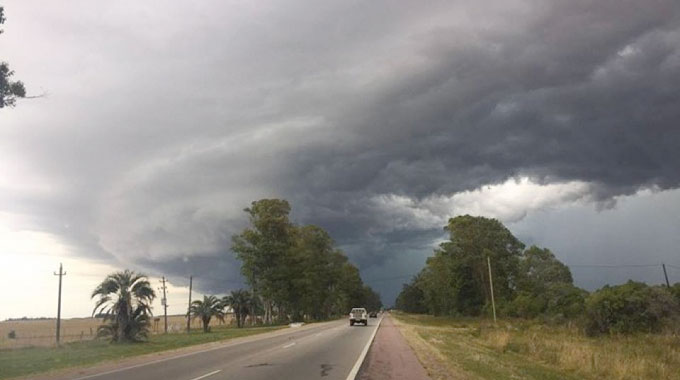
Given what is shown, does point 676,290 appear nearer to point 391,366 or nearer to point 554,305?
point 554,305

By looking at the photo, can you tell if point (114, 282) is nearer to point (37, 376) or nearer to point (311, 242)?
point (37, 376)

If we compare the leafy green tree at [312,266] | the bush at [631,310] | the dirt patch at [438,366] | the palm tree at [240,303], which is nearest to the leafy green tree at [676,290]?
the bush at [631,310]

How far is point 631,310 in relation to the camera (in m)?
42.6

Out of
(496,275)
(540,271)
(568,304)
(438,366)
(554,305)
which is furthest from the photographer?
(540,271)

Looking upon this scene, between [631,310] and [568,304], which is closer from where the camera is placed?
[631,310]

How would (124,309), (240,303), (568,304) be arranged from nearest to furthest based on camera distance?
(124,309)
(568,304)
(240,303)

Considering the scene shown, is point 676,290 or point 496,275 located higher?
point 496,275

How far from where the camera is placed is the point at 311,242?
9019 centimetres

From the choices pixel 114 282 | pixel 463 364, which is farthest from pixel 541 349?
pixel 114 282

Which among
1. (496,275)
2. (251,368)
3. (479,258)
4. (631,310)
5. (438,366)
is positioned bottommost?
(438,366)

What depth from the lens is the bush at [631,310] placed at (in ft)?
136

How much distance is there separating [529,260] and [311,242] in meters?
42.1

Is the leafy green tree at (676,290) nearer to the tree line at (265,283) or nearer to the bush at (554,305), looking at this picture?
the bush at (554,305)

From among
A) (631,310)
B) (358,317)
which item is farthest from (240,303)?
(631,310)
